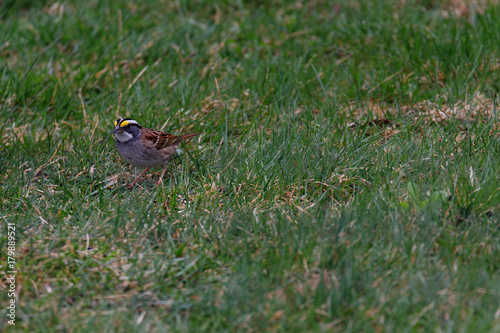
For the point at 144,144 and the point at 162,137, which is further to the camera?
the point at 162,137

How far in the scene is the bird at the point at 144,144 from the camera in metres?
5.21

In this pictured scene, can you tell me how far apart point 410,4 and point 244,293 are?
230 inches

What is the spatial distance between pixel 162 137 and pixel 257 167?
43.3 inches

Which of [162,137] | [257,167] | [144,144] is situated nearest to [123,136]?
[144,144]

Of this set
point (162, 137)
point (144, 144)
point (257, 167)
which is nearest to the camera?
point (257, 167)

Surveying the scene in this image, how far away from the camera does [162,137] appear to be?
18.4 ft

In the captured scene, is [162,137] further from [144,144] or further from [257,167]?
[257,167]

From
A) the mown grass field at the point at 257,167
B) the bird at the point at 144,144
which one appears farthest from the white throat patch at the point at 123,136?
the mown grass field at the point at 257,167

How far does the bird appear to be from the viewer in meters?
5.21

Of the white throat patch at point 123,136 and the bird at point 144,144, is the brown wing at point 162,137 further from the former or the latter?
the white throat patch at point 123,136

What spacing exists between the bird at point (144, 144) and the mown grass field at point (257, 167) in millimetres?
154

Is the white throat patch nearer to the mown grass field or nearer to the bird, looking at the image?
the bird

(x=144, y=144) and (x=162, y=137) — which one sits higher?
(x=144, y=144)

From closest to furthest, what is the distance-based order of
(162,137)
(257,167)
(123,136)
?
(257,167) → (123,136) → (162,137)
